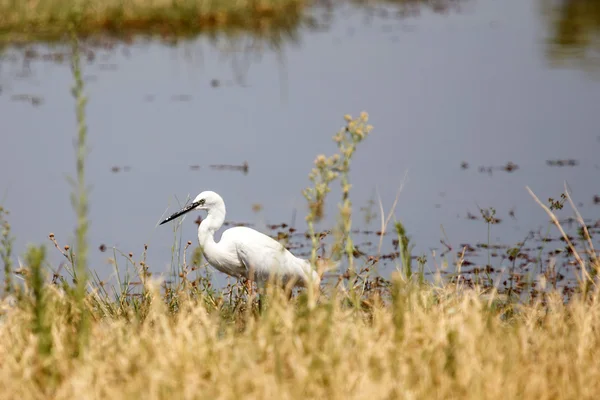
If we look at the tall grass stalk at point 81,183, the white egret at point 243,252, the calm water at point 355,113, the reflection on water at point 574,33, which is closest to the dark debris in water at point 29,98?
the calm water at point 355,113

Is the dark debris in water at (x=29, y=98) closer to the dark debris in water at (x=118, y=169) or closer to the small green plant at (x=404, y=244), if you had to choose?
the dark debris in water at (x=118, y=169)

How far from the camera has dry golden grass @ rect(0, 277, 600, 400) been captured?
3014mm

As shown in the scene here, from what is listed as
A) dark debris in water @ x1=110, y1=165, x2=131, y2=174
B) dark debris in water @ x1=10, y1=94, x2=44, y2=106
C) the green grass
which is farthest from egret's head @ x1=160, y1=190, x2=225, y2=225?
the green grass

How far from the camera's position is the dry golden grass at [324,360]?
9.89ft

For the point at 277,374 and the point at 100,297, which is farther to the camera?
the point at 100,297

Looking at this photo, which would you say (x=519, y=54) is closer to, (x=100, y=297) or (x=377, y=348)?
(x=100, y=297)

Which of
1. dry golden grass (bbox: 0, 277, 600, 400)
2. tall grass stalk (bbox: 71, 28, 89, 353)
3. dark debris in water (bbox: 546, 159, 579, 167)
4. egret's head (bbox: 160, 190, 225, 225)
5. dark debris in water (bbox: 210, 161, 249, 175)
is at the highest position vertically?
tall grass stalk (bbox: 71, 28, 89, 353)

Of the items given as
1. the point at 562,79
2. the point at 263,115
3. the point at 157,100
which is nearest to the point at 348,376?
the point at 263,115

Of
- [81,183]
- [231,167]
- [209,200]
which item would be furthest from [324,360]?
[231,167]

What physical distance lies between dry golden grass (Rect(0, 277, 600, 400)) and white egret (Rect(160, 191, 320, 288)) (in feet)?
4.74

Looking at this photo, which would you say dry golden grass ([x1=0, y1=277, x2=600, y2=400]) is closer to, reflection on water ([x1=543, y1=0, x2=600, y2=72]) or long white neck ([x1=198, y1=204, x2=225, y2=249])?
long white neck ([x1=198, y1=204, x2=225, y2=249])

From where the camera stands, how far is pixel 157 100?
10594mm

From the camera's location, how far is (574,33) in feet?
46.9

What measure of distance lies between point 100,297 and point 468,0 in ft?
48.1
